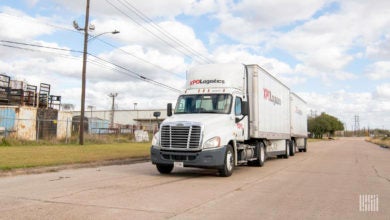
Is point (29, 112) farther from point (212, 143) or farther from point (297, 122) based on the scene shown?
point (212, 143)

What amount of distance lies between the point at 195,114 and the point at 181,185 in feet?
10.8

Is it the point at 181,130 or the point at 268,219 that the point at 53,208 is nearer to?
the point at 268,219

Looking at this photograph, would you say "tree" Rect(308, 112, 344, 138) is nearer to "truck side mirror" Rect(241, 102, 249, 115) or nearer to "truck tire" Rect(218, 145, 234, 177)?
"truck side mirror" Rect(241, 102, 249, 115)

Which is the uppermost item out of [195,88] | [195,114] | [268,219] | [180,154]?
[195,88]

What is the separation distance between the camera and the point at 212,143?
12398 mm

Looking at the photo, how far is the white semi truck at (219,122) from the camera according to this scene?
1244 cm

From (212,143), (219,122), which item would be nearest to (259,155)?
(219,122)

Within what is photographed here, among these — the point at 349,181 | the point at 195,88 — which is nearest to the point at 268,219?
the point at 349,181

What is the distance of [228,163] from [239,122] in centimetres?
190

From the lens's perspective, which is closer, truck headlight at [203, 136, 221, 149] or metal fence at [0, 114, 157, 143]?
truck headlight at [203, 136, 221, 149]

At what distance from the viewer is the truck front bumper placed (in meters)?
12.2

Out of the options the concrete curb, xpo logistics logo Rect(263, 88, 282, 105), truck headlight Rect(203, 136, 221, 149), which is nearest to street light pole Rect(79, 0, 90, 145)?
the concrete curb

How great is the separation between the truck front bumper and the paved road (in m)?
0.52

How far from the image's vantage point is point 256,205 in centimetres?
812
